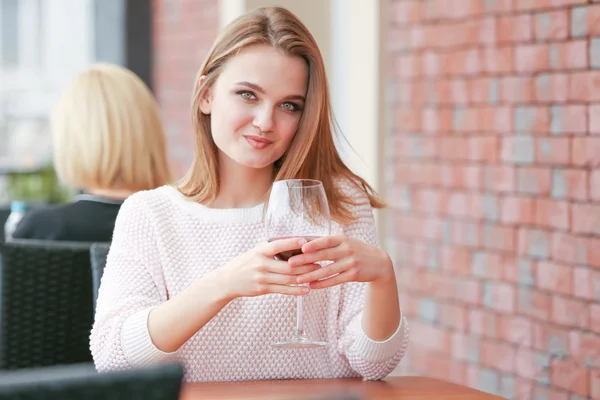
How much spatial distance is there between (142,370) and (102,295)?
3.48 ft

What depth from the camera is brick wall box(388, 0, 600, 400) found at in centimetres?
274

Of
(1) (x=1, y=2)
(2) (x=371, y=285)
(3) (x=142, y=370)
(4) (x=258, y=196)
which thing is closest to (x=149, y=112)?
(4) (x=258, y=196)

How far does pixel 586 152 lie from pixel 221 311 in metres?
1.30

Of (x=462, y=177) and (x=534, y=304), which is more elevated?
(x=462, y=177)

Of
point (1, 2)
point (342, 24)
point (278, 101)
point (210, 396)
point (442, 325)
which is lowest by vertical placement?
point (442, 325)

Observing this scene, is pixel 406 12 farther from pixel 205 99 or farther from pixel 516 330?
pixel 205 99

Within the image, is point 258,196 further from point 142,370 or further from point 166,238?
point 142,370

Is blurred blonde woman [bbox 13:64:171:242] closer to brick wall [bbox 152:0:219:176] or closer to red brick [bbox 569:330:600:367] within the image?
red brick [bbox 569:330:600:367]

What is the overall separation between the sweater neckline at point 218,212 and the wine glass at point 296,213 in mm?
406

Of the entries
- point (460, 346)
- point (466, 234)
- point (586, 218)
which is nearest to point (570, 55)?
point (586, 218)

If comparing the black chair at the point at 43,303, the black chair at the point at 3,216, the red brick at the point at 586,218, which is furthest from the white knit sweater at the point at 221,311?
the black chair at the point at 3,216

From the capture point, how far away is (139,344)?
1.75 metres

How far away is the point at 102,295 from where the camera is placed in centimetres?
186

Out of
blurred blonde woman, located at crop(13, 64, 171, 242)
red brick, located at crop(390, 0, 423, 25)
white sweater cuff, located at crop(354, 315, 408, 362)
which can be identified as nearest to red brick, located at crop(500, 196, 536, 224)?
red brick, located at crop(390, 0, 423, 25)
